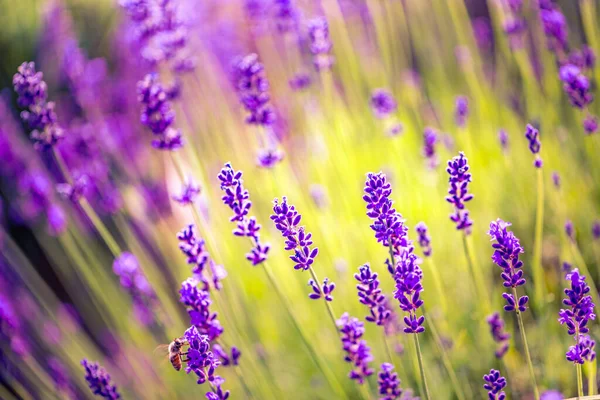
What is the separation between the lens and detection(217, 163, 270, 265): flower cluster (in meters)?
1.38

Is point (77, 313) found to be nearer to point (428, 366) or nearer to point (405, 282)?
point (428, 366)

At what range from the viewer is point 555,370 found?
2.04 metres

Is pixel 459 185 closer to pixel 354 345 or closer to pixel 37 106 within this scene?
pixel 354 345

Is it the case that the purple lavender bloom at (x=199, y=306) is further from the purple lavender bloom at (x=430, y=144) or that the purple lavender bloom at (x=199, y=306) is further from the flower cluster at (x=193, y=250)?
the purple lavender bloom at (x=430, y=144)

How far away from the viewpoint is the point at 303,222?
2984mm

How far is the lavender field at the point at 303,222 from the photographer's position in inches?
61.1

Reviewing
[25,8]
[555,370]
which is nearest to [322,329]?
[555,370]

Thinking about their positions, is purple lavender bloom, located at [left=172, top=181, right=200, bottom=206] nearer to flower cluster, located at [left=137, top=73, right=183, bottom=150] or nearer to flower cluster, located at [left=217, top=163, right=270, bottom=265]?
flower cluster, located at [left=137, top=73, right=183, bottom=150]

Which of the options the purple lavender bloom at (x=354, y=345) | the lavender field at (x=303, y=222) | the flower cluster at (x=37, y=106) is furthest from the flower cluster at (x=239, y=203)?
the flower cluster at (x=37, y=106)

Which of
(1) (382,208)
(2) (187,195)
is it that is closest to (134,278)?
(2) (187,195)

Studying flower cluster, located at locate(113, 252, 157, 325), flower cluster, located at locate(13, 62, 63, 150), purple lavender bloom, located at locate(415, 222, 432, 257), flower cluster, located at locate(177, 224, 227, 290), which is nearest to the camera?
flower cluster, located at locate(177, 224, 227, 290)

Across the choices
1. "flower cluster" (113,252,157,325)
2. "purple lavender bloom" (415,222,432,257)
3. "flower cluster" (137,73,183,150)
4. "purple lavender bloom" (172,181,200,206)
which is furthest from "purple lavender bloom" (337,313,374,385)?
"flower cluster" (113,252,157,325)

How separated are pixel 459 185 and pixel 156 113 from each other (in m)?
1.01

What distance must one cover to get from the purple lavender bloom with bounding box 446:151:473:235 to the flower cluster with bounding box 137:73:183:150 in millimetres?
934
